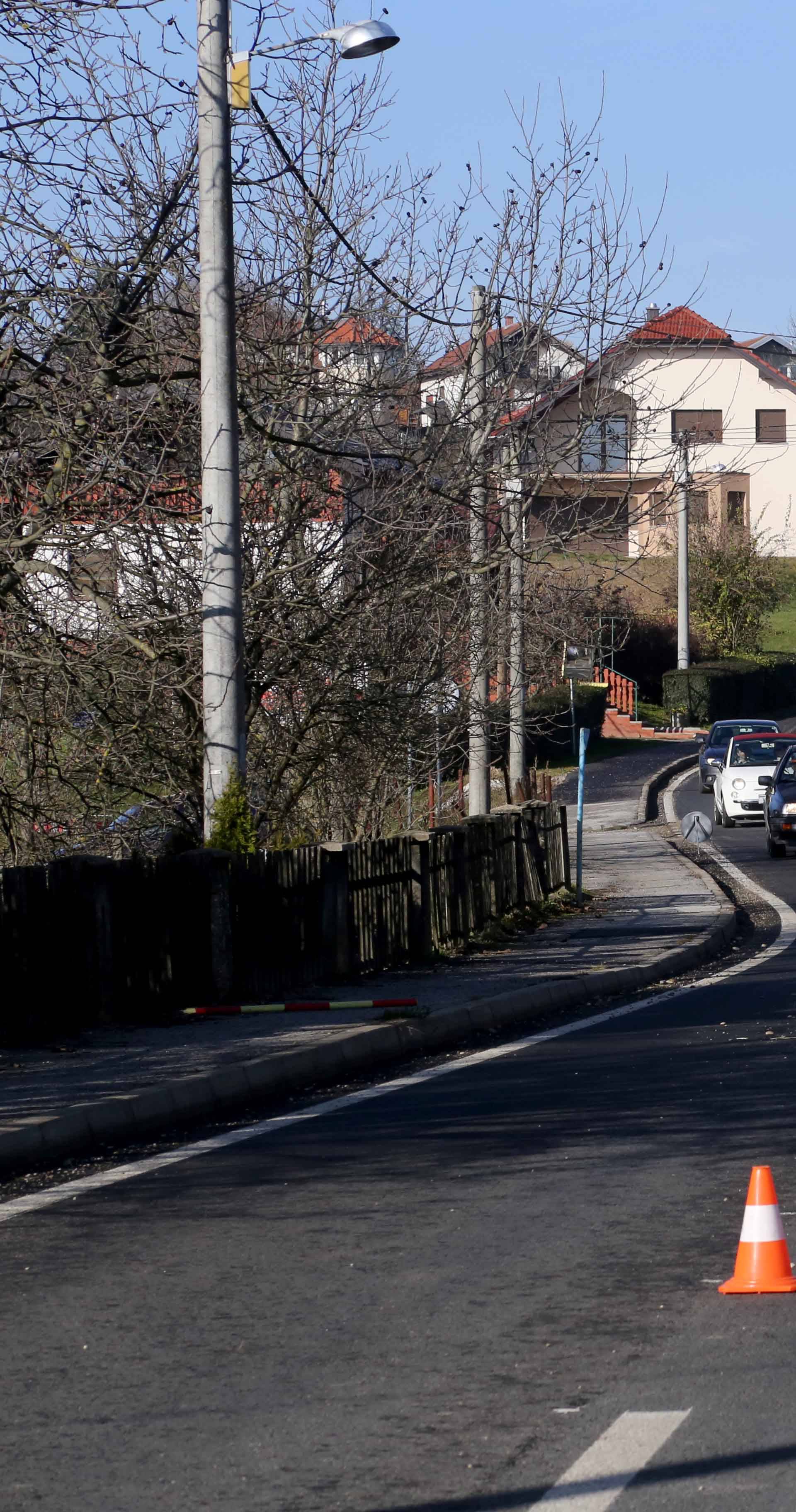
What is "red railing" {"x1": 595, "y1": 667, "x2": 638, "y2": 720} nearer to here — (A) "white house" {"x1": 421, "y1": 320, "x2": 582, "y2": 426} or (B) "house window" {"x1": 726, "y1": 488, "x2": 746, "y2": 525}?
(B) "house window" {"x1": 726, "y1": 488, "x2": 746, "y2": 525}

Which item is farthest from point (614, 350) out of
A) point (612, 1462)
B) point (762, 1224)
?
point (612, 1462)

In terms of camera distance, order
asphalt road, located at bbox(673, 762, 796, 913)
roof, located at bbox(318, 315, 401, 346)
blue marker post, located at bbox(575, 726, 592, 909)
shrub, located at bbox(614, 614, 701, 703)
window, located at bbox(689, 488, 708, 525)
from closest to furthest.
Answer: roof, located at bbox(318, 315, 401, 346)
blue marker post, located at bbox(575, 726, 592, 909)
asphalt road, located at bbox(673, 762, 796, 913)
shrub, located at bbox(614, 614, 701, 703)
window, located at bbox(689, 488, 708, 525)

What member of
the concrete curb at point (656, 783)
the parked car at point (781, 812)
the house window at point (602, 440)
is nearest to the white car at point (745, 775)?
the concrete curb at point (656, 783)

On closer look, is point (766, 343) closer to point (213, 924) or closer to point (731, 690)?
point (731, 690)

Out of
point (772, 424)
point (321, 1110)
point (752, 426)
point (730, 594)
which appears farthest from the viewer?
point (772, 424)

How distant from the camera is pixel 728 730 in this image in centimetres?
3834

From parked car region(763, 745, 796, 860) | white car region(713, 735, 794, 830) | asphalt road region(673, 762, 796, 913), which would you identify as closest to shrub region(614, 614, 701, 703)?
asphalt road region(673, 762, 796, 913)

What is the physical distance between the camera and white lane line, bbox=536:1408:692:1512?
3.64 m

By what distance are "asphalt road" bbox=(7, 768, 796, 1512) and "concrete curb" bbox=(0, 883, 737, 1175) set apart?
1.97 ft

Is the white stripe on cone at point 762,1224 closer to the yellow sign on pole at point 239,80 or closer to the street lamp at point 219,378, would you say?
the street lamp at point 219,378

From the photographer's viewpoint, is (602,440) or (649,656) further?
(649,656)

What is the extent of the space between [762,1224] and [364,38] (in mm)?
8181

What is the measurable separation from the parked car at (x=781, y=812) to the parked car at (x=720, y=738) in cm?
933

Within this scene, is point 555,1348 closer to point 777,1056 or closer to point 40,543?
point 777,1056
